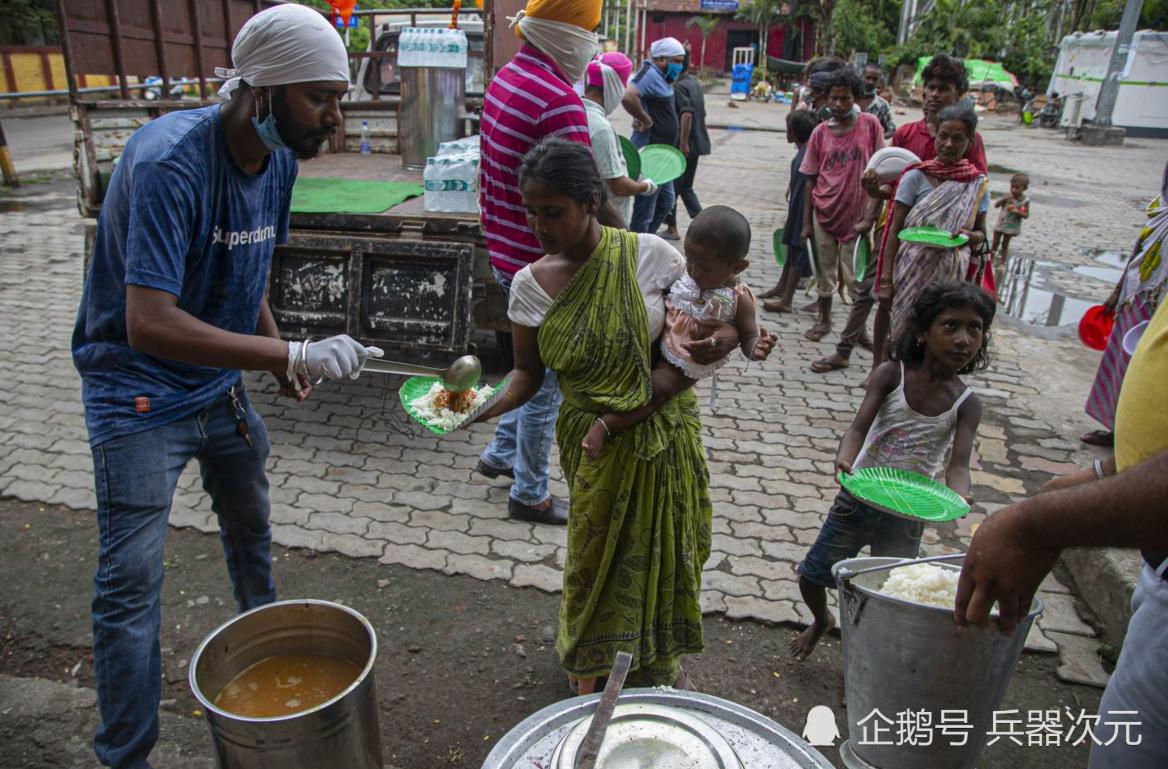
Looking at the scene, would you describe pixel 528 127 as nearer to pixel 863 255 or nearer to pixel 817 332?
pixel 863 255

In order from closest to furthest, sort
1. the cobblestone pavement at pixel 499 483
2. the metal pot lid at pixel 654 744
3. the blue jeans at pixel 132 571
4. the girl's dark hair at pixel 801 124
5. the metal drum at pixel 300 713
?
the metal pot lid at pixel 654 744 < the metal drum at pixel 300 713 < the blue jeans at pixel 132 571 < the cobblestone pavement at pixel 499 483 < the girl's dark hair at pixel 801 124

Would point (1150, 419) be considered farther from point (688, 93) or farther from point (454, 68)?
point (688, 93)

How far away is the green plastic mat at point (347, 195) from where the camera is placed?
178 inches

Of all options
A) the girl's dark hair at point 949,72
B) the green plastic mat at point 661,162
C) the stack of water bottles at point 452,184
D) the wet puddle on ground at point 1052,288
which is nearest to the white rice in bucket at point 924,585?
the stack of water bottles at point 452,184

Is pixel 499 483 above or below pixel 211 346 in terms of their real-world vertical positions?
below

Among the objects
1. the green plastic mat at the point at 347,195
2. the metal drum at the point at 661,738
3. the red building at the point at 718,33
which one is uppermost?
the red building at the point at 718,33

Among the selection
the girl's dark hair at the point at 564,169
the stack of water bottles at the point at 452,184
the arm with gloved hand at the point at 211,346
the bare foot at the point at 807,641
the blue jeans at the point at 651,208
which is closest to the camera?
the arm with gloved hand at the point at 211,346

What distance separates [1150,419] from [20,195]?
1341cm

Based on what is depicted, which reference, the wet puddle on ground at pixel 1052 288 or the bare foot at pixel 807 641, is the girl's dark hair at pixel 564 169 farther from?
the wet puddle on ground at pixel 1052 288

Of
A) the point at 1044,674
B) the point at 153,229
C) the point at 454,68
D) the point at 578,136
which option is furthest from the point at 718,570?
the point at 454,68

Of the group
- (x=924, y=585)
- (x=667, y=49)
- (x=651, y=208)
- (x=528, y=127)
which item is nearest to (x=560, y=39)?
(x=528, y=127)

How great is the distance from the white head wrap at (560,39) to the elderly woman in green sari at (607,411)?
113cm

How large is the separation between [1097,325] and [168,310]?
16.2 ft

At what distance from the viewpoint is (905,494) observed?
231 centimetres
